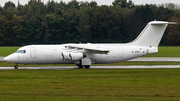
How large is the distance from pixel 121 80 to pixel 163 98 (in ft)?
22.6

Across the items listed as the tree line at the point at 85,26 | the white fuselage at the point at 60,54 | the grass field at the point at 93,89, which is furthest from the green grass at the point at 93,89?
the tree line at the point at 85,26

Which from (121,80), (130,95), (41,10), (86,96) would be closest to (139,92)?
(130,95)

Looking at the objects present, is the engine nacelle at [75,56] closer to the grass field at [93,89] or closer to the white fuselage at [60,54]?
the white fuselage at [60,54]

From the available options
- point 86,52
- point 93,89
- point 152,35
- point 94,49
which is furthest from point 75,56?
point 93,89

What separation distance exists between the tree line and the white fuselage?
66485 mm

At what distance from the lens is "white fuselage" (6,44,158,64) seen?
3303cm

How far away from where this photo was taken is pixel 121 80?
22.7 meters

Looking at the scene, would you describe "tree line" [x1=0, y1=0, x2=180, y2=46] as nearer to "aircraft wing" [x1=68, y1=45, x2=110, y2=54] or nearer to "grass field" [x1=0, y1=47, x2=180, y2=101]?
"aircraft wing" [x1=68, y1=45, x2=110, y2=54]

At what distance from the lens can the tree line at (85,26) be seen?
102562 millimetres

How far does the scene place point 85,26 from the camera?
105750 mm

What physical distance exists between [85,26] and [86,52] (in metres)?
72.8

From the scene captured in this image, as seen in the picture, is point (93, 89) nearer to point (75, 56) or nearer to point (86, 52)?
point (75, 56)

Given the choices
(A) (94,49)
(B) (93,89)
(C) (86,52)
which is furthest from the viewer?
(C) (86,52)

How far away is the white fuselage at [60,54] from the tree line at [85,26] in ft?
218
